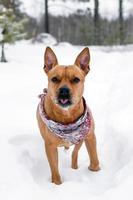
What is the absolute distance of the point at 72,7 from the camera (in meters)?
31.7

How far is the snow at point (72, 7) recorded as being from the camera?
99.1ft

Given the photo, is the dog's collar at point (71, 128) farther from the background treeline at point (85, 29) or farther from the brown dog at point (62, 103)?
the background treeline at point (85, 29)

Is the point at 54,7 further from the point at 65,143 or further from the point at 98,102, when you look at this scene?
the point at 65,143

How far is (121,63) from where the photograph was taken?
14383 mm

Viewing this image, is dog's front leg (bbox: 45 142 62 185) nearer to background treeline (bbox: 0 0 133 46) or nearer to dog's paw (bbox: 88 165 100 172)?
dog's paw (bbox: 88 165 100 172)

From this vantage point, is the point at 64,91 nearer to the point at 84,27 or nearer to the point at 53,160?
the point at 53,160

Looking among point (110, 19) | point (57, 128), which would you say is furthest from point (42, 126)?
point (110, 19)

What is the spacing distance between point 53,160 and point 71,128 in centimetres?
37

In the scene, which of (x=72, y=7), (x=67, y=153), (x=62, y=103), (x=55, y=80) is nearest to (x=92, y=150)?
(x=67, y=153)

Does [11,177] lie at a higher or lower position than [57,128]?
lower

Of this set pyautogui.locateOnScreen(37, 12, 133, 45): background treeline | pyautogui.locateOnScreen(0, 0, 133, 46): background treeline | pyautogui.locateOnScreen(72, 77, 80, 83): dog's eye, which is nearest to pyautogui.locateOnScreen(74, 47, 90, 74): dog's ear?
pyautogui.locateOnScreen(72, 77, 80, 83): dog's eye

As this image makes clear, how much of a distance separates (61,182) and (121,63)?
9478 millimetres

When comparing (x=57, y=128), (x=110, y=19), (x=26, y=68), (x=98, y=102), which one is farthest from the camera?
(x=110, y=19)

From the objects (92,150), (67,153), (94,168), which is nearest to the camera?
(92,150)
